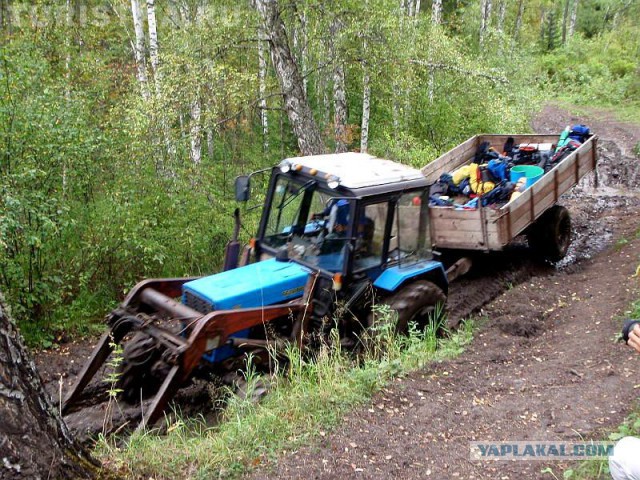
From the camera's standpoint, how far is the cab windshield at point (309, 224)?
552 centimetres

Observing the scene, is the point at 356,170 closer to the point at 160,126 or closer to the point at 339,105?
the point at 160,126

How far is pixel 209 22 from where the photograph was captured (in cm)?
1001

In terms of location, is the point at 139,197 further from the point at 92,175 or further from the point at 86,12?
the point at 86,12

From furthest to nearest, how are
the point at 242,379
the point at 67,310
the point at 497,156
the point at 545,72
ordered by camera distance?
the point at 545,72, the point at 497,156, the point at 67,310, the point at 242,379

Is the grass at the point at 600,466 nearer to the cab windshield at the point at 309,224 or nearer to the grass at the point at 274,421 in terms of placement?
the grass at the point at 274,421

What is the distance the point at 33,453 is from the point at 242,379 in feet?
8.65

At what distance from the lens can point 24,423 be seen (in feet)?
8.30

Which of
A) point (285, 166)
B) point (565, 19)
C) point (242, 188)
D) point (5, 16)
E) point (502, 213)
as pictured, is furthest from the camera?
point (565, 19)

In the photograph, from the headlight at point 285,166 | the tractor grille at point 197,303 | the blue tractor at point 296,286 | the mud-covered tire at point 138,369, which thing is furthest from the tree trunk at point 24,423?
the headlight at point 285,166

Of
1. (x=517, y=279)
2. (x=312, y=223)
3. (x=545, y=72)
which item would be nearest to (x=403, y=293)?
(x=312, y=223)

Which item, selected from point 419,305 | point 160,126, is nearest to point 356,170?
point 419,305

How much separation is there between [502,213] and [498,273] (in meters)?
1.35

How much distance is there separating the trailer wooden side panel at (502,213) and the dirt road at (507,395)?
800mm

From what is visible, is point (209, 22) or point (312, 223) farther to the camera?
point (209, 22)
